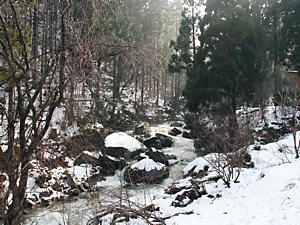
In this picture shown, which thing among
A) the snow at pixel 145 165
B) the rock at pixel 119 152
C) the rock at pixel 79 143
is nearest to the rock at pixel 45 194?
the snow at pixel 145 165

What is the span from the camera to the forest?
432 cm

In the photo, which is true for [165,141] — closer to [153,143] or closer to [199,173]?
[153,143]

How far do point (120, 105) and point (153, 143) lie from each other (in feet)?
47.2

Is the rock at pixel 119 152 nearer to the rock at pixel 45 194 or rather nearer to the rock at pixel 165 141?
the rock at pixel 165 141

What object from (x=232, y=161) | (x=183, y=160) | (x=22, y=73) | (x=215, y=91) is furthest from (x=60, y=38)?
(x=215, y=91)

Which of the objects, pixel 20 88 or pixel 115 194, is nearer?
pixel 20 88

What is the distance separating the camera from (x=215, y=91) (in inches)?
713

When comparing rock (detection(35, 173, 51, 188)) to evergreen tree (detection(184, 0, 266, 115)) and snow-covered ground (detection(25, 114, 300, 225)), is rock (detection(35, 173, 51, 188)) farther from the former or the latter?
evergreen tree (detection(184, 0, 266, 115))

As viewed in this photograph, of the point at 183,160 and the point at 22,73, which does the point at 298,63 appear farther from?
the point at 22,73

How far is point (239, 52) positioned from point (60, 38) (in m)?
15.1

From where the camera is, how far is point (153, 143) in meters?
19.5

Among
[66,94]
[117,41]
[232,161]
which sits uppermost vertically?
[117,41]

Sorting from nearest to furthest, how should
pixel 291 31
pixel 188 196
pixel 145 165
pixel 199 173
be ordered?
pixel 188 196
pixel 199 173
pixel 145 165
pixel 291 31

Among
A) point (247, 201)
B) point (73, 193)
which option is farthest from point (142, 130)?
point (247, 201)
